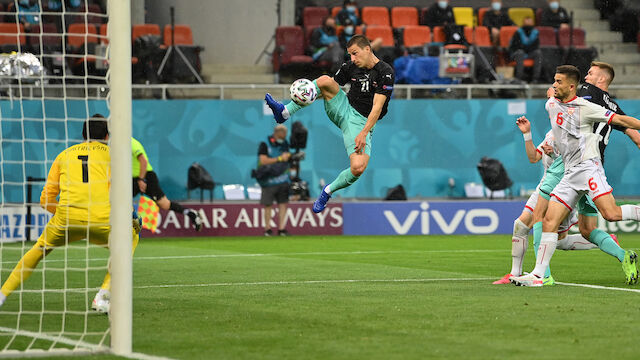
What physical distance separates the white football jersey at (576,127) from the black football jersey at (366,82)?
82.1 inches

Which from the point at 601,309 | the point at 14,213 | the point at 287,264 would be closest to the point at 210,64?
the point at 14,213

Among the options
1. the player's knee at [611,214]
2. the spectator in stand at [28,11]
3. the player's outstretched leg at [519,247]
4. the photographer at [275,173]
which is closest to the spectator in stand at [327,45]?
the photographer at [275,173]

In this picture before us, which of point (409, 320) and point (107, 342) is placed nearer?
point (107, 342)

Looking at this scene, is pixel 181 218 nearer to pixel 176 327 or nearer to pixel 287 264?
pixel 287 264

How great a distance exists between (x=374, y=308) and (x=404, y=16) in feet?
64.7

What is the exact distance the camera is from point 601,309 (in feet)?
28.8

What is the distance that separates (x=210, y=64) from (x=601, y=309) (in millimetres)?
18940

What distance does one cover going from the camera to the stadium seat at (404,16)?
2767 cm

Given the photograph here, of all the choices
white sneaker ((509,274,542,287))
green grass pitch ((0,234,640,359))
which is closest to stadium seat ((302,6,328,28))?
green grass pitch ((0,234,640,359))

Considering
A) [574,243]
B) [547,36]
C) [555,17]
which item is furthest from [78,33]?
[574,243]

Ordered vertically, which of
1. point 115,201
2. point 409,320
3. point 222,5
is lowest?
point 409,320

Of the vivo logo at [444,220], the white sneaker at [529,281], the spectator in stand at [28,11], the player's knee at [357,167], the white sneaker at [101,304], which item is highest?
the spectator in stand at [28,11]

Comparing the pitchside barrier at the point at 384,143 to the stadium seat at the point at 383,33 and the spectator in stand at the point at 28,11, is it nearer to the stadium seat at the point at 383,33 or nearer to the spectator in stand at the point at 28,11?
the spectator in stand at the point at 28,11

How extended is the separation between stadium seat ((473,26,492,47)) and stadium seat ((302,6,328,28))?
3.66 meters
